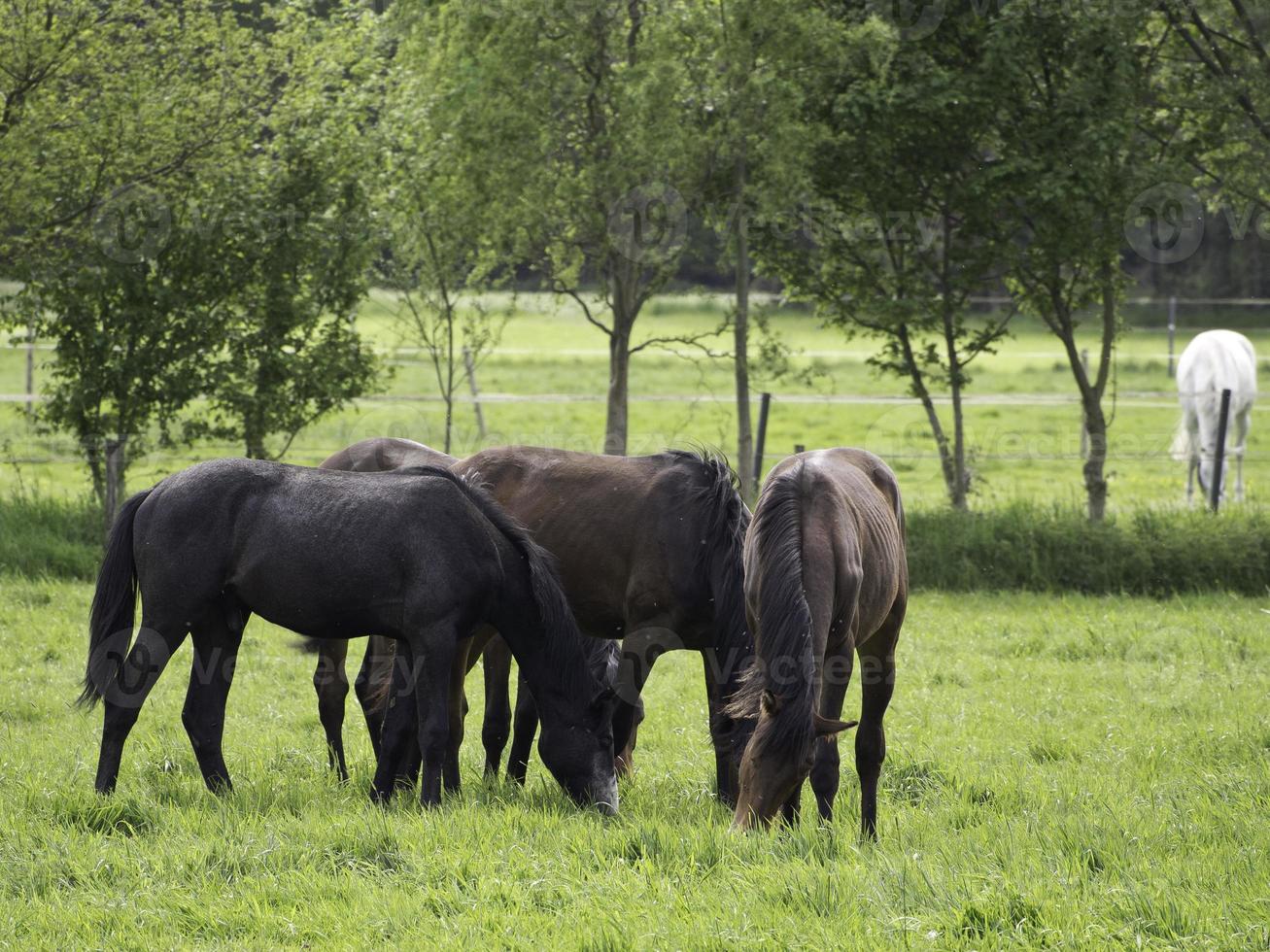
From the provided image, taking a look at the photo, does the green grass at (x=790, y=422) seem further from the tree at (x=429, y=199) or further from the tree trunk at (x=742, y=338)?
the tree at (x=429, y=199)

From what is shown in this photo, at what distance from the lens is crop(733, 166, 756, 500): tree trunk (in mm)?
13367

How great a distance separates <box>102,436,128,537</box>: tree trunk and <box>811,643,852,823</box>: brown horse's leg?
865 centimetres

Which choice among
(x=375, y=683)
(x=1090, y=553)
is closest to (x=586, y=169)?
(x=1090, y=553)

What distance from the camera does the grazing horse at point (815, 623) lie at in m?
5.16

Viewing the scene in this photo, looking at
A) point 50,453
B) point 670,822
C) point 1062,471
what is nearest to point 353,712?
point 670,822

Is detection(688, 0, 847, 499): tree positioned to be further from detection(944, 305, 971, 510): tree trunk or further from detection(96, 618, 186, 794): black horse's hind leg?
detection(96, 618, 186, 794): black horse's hind leg

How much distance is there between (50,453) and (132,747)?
1194cm

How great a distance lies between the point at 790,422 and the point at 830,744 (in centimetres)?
1788

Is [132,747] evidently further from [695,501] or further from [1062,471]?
[1062,471]

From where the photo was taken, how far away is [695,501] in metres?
6.72

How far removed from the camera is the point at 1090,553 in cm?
1246

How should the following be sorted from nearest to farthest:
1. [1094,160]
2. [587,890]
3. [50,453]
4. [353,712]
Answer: [587,890] → [353,712] → [1094,160] → [50,453]

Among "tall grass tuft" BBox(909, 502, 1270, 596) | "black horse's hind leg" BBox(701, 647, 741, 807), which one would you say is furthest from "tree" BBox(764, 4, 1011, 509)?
"black horse's hind leg" BBox(701, 647, 741, 807)

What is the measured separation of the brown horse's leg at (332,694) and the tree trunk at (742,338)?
6512mm
